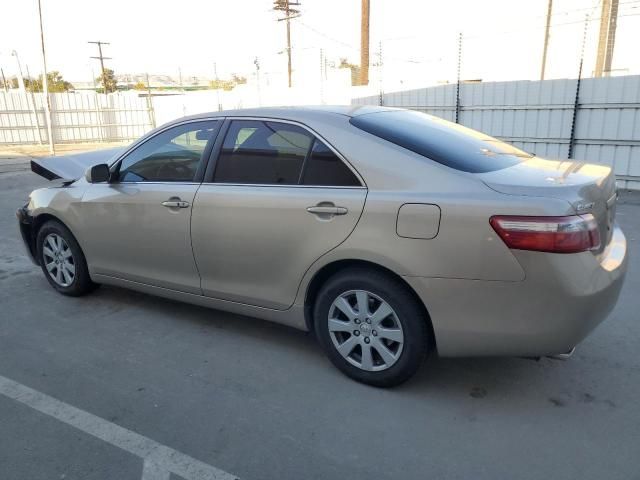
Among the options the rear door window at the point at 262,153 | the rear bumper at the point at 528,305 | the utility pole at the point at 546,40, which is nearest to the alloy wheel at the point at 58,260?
the rear door window at the point at 262,153

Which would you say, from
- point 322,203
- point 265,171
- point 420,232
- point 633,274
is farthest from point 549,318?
point 633,274

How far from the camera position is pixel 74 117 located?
23.8 metres

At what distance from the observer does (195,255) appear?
3678 mm

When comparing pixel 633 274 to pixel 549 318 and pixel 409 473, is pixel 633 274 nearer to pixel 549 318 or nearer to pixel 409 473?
pixel 549 318

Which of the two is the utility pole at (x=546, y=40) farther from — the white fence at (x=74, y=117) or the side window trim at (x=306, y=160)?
the white fence at (x=74, y=117)

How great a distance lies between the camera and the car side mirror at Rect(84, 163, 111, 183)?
4.07 m

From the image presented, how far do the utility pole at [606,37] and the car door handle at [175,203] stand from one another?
9.74m

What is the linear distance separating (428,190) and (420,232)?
0.22 metres

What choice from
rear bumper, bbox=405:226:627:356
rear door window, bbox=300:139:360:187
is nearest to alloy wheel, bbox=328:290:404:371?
rear bumper, bbox=405:226:627:356

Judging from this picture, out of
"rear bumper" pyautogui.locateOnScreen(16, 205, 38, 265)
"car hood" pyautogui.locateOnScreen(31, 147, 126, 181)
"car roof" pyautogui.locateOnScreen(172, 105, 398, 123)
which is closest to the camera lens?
"car roof" pyautogui.locateOnScreen(172, 105, 398, 123)

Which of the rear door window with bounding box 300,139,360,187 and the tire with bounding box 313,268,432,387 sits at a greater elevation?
the rear door window with bounding box 300,139,360,187

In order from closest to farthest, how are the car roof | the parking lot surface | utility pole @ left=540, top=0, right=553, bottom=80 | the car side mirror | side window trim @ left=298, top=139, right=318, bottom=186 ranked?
the parking lot surface → side window trim @ left=298, top=139, right=318, bottom=186 → the car roof → the car side mirror → utility pole @ left=540, top=0, right=553, bottom=80

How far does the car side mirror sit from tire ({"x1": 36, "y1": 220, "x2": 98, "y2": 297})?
Answer: 2.16 feet

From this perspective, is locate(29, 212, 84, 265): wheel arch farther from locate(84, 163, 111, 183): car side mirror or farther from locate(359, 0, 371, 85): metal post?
locate(359, 0, 371, 85): metal post
